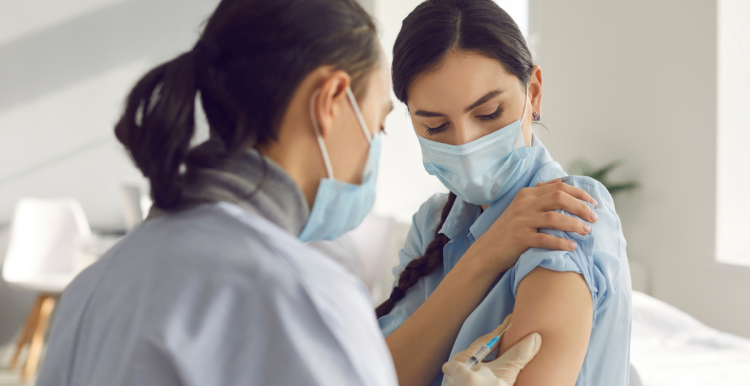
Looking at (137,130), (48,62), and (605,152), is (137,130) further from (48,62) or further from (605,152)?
(48,62)

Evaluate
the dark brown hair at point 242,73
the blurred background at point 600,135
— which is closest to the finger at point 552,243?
the dark brown hair at point 242,73

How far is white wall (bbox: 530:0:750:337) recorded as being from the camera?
9.66 feet

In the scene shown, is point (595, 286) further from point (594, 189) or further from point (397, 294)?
point (397, 294)

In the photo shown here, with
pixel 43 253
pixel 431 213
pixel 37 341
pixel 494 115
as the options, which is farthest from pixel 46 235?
pixel 494 115

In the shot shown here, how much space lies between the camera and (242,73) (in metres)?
0.64

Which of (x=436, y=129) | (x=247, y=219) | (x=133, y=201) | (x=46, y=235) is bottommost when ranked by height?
(x=46, y=235)

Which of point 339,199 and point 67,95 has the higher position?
point 339,199

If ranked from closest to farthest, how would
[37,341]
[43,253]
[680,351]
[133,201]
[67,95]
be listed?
[680,351] < [37,341] < [133,201] < [43,253] < [67,95]

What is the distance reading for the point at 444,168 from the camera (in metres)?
1.10

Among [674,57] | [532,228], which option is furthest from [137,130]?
[674,57]

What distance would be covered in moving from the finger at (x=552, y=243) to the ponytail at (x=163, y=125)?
21.1 inches

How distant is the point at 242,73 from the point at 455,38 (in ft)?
1.65

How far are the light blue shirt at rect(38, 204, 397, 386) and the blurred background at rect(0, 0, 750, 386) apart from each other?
43.6 inches

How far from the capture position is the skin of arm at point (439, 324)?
3.13 feet
